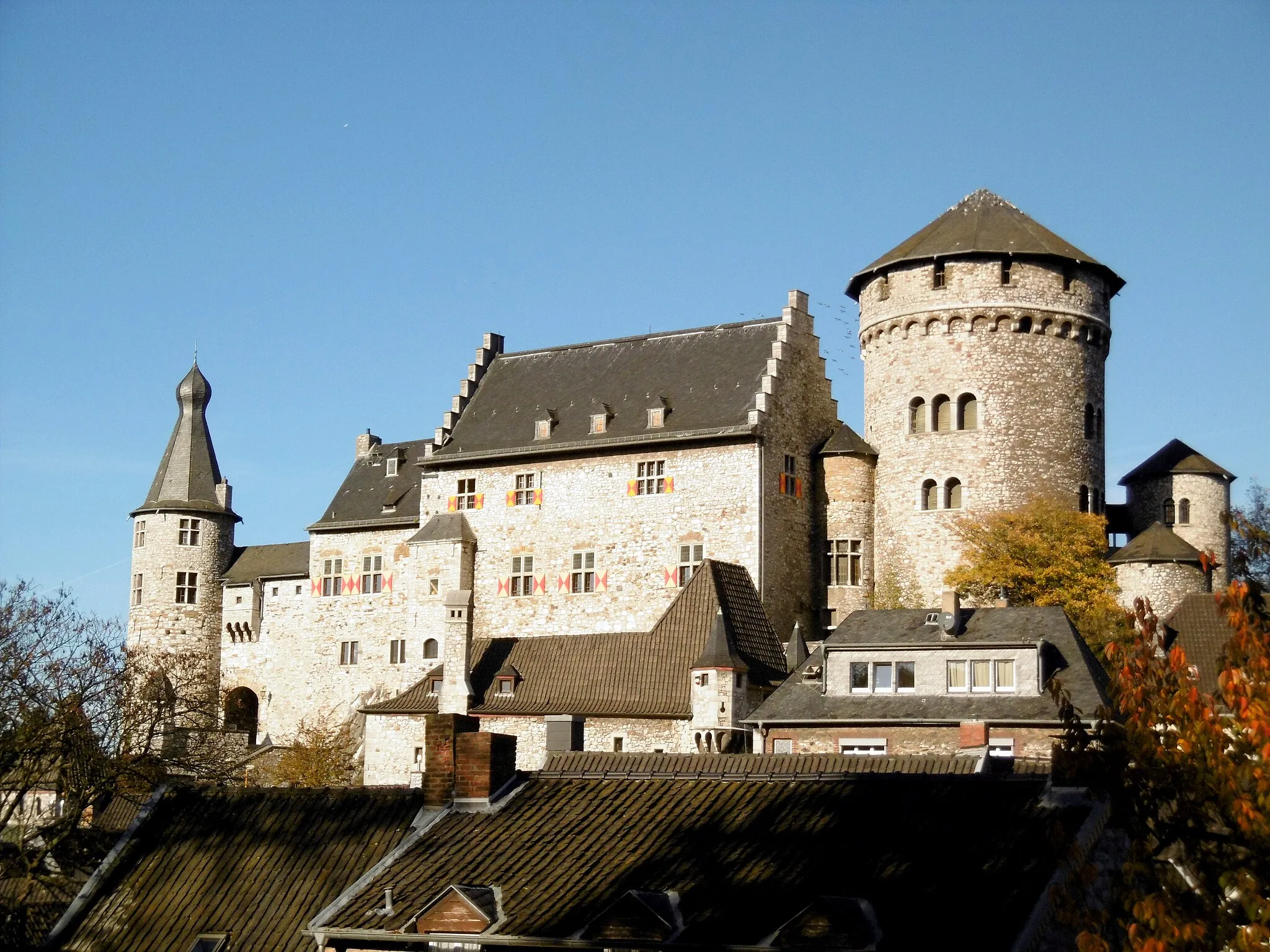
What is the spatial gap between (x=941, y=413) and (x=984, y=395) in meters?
1.40

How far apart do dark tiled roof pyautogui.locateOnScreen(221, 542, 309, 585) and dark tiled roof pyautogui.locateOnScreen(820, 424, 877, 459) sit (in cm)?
2152

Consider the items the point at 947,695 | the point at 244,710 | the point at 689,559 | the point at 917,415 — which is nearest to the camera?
the point at 947,695

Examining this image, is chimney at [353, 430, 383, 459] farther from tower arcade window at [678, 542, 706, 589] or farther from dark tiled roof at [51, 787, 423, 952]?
dark tiled roof at [51, 787, 423, 952]

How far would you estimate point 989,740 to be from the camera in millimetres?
40500

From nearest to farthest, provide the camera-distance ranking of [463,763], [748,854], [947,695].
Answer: [748,854], [463,763], [947,695]

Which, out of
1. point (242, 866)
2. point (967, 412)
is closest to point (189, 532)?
point (967, 412)

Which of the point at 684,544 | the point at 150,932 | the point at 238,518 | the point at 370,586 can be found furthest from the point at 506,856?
the point at 238,518

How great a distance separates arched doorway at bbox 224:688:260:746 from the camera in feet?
234

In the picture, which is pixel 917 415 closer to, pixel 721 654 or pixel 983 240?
pixel 983 240

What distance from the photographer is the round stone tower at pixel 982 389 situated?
55625 millimetres

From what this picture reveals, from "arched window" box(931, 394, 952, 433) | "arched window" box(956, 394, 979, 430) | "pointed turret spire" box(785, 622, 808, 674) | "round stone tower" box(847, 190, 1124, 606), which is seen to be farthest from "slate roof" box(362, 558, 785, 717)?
"arched window" box(956, 394, 979, 430)

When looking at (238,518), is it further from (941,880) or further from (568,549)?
(941,880)

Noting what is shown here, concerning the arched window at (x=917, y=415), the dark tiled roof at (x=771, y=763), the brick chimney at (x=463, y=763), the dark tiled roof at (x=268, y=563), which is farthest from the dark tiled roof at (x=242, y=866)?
the dark tiled roof at (x=268, y=563)

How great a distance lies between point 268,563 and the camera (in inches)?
2886
